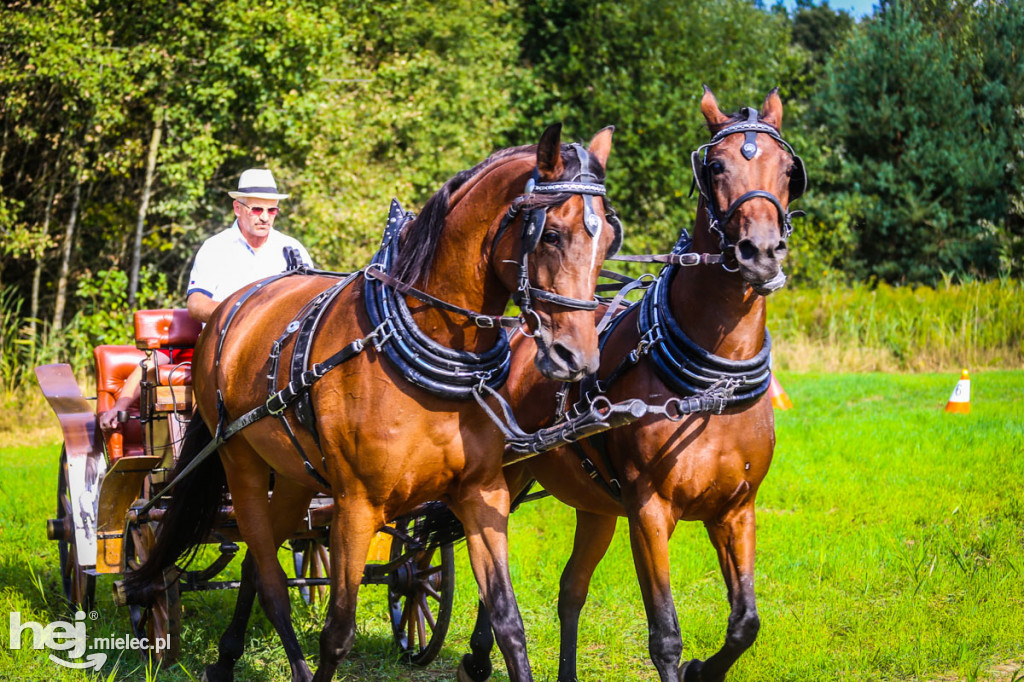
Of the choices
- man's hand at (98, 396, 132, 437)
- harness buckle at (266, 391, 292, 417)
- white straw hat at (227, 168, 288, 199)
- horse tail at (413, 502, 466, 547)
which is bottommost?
horse tail at (413, 502, 466, 547)

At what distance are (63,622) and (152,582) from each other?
0.73m

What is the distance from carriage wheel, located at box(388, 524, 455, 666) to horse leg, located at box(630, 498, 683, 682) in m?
1.50

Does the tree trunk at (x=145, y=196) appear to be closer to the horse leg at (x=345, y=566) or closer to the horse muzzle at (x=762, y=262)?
the horse leg at (x=345, y=566)

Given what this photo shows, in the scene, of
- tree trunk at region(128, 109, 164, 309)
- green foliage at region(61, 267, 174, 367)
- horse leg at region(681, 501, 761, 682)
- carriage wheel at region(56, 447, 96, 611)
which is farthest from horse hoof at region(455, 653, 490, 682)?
tree trunk at region(128, 109, 164, 309)

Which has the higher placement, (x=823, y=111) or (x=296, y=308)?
(x=823, y=111)

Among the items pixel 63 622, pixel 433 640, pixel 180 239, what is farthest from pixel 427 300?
pixel 180 239

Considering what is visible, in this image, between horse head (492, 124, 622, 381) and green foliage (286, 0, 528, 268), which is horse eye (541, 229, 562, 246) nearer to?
horse head (492, 124, 622, 381)

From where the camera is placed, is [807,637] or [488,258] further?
[807,637]

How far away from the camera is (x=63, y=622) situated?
196 inches

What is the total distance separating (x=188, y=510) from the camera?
461 centimetres

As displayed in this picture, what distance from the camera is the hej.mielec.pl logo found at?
462 cm

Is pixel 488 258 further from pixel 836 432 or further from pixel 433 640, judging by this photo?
pixel 836 432

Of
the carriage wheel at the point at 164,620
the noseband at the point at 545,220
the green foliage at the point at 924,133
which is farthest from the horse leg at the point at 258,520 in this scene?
the green foliage at the point at 924,133

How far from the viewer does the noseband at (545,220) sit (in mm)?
3086
